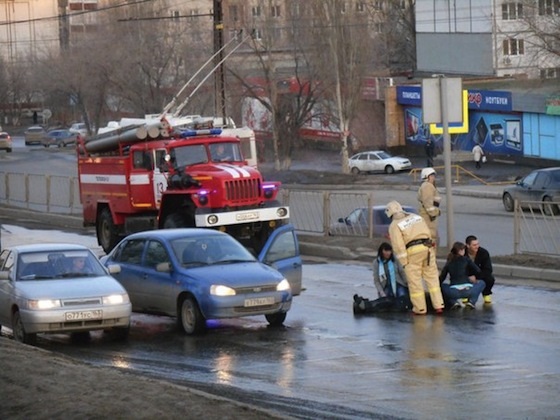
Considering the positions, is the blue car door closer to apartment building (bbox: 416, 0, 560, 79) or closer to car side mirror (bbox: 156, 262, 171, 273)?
car side mirror (bbox: 156, 262, 171, 273)

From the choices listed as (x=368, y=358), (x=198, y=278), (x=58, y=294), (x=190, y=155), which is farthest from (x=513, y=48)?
(x=368, y=358)

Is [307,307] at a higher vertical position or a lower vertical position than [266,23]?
lower

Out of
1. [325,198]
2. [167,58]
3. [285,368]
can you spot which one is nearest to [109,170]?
[325,198]

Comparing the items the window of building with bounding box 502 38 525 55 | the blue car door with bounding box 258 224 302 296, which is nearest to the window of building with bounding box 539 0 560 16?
the window of building with bounding box 502 38 525 55

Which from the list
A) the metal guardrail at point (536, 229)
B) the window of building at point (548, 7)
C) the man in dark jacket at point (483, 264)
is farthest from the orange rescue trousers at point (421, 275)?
the window of building at point (548, 7)

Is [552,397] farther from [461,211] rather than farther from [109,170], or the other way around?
[461,211]

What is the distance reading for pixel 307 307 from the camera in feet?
61.8

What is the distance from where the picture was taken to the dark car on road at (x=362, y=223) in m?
28.3

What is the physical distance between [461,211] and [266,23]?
26968 millimetres

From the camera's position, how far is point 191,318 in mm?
16344

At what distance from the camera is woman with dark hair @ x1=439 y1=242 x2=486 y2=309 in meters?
17.4

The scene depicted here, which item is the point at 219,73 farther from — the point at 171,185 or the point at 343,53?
the point at 343,53

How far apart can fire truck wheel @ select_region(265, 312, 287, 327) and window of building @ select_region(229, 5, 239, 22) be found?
180 ft

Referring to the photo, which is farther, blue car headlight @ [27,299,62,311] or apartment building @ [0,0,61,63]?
apartment building @ [0,0,61,63]
